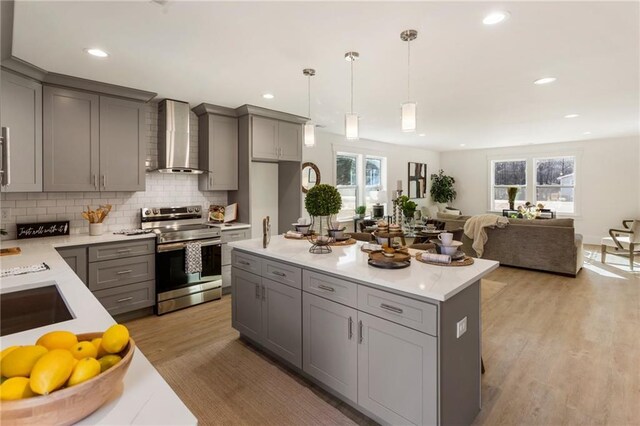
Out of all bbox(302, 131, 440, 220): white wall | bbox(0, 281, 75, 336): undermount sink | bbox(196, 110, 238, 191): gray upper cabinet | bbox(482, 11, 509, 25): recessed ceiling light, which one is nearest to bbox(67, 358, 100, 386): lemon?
bbox(0, 281, 75, 336): undermount sink

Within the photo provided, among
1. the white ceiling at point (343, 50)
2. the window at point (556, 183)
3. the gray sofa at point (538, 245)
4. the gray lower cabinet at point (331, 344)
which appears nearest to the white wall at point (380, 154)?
the white ceiling at point (343, 50)

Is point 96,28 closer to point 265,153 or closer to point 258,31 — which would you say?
point 258,31

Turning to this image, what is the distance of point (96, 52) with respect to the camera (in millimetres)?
2684

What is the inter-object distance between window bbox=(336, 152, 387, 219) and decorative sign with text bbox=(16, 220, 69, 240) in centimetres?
459

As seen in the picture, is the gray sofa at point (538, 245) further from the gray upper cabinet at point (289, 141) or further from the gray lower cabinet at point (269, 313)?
the gray lower cabinet at point (269, 313)

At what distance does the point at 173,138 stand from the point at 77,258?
5.67 feet

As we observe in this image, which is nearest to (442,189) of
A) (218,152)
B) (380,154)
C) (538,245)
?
(380,154)

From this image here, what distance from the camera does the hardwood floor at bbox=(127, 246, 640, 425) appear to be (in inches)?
82.5

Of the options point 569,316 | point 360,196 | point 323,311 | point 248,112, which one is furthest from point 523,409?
point 360,196

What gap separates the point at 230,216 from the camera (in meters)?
4.64

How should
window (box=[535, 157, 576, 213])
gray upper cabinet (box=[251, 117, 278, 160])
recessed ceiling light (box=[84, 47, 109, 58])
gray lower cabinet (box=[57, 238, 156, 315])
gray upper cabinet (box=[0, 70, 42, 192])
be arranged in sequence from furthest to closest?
window (box=[535, 157, 576, 213]), gray upper cabinet (box=[251, 117, 278, 160]), gray lower cabinet (box=[57, 238, 156, 315]), gray upper cabinet (box=[0, 70, 42, 192]), recessed ceiling light (box=[84, 47, 109, 58])

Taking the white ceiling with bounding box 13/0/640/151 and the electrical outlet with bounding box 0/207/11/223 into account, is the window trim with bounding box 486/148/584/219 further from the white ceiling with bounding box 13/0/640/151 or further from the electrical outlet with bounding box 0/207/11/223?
the electrical outlet with bounding box 0/207/11/223

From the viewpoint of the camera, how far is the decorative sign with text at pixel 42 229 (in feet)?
10.8

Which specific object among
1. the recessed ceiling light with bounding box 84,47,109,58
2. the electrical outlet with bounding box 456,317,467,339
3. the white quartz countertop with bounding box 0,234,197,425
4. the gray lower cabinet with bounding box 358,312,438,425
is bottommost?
the gray lower cabinet with bounding box 358,312,438,425
